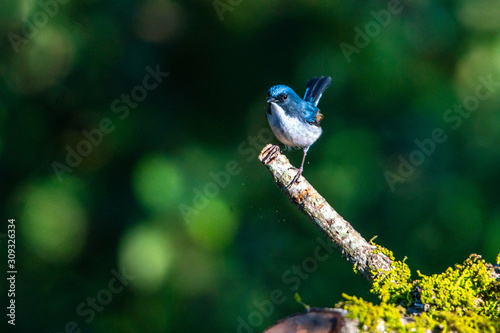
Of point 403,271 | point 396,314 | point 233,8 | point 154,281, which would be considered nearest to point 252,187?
point 154,281

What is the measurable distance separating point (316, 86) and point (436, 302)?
256 cm

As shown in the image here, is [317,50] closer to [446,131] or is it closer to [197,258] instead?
[446,131]

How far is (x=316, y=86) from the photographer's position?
4559mm

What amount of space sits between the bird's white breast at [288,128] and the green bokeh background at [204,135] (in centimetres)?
33

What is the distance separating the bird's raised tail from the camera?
14.8 ft

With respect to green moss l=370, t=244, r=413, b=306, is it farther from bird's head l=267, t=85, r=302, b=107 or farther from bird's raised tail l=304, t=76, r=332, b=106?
bird's raised tail l=304, t=76, r=332, b=106

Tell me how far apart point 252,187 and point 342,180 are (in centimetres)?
78

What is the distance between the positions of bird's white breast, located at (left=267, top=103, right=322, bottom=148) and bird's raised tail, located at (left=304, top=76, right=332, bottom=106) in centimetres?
33

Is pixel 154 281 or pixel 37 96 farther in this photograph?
pixel 37 96

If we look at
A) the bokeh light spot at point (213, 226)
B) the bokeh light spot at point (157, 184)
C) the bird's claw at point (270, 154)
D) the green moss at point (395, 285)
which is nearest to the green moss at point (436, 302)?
the green moss at point (395, 285)

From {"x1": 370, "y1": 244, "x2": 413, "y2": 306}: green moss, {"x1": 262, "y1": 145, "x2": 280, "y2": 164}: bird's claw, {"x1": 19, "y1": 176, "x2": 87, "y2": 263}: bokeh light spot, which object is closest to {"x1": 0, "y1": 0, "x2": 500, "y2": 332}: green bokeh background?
{"x1": 19, "y1": 176, "x2": 87, "y2": 263}: bokeh light spot

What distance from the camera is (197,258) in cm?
426

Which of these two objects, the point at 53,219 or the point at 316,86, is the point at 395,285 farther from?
the point at 53,219

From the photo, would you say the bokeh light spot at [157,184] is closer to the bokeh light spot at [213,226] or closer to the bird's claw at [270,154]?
the bokeh light spot at [213,226]
